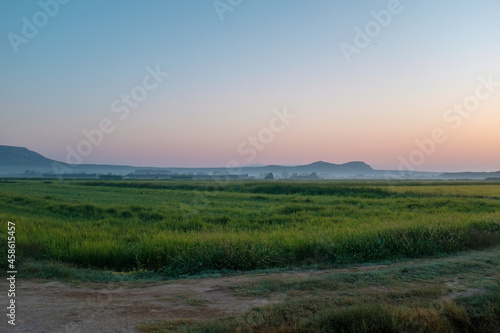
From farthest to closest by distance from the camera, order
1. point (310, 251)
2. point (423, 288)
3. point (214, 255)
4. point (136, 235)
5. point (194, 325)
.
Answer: point (136, 235)
point (310, 251)
point (214, 255)
point (423, 288)
point (194, 325)

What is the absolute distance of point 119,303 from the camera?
589 centimetres

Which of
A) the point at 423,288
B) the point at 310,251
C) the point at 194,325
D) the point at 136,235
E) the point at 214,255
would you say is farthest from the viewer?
the point at 136,235

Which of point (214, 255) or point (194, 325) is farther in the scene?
point (214, 255)

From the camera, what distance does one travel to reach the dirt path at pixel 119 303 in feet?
16.5

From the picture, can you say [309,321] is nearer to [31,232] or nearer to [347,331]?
[347,331]

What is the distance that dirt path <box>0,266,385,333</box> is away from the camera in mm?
5021

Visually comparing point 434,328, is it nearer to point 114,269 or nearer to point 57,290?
point 57,290

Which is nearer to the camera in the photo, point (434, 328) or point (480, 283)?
point (434, 328)

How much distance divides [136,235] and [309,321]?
8.00 meters

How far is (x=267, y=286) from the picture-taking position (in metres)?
6.60

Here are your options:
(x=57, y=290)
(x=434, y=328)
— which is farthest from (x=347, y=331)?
(x=57, y=290)

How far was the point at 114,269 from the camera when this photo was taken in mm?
9055

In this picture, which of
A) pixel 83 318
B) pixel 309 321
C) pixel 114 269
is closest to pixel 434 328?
pixel 309 321

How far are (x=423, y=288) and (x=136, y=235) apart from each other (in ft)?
28.7
